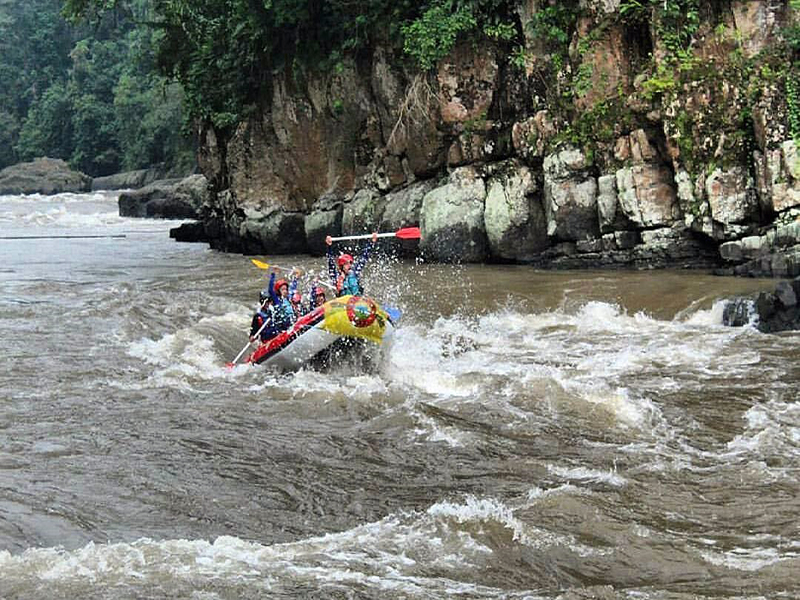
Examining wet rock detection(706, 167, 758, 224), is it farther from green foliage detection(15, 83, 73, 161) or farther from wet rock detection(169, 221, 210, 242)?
green foliage detection(15, 83, 73, 161)

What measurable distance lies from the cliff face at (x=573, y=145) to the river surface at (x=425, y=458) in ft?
6.03

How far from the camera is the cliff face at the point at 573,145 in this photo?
583 inches

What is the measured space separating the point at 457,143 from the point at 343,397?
9.78m

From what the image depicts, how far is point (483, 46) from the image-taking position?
18.1m

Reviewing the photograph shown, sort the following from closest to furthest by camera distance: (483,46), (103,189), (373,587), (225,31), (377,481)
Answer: (373,587)
(377,481)
(483,46)
(225,31)
(103,189)

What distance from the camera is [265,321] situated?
1129 centimetres

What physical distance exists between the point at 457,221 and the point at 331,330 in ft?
26.4

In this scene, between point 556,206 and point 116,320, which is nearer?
point 116,320

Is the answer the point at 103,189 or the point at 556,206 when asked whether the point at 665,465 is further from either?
the point at 103,189

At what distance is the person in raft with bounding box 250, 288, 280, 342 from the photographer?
11.1 meters

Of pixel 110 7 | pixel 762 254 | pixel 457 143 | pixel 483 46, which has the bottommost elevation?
pixel 762 254

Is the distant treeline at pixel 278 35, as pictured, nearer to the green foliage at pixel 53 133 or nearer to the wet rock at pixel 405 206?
the wet rock at pixel 405 206

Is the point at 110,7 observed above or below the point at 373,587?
above

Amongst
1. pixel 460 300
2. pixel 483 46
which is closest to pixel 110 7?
pixel 483 46
